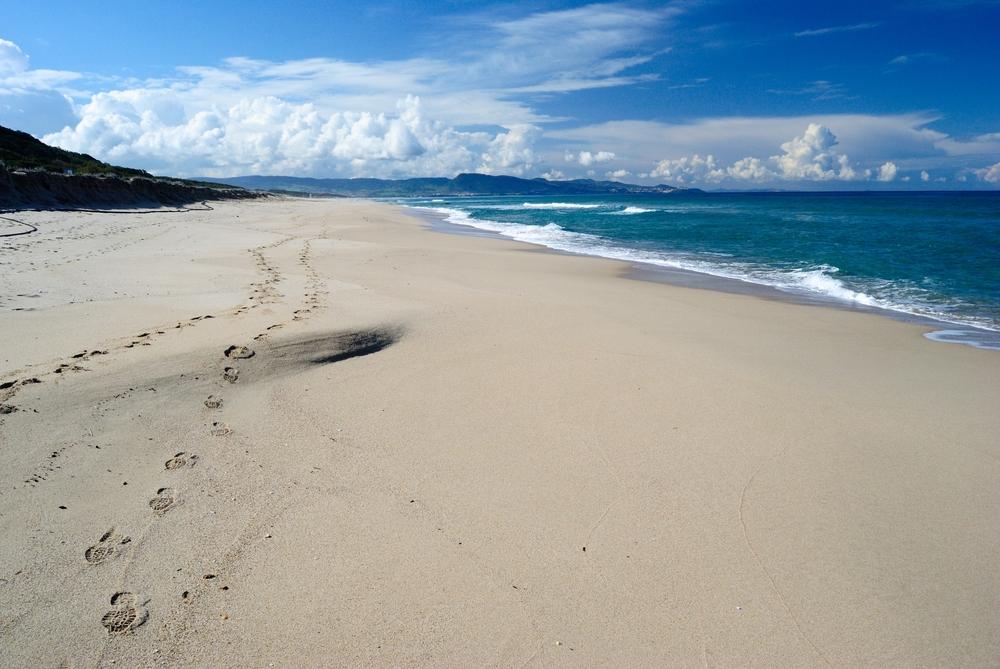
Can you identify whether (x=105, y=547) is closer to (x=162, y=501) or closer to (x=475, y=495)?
(x=162, y=501)

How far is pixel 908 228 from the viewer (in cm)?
2955

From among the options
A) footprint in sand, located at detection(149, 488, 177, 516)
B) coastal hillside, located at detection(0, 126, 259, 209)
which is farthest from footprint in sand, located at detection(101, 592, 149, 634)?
coastal hillside, located at detection(0, 126, 259, 209)

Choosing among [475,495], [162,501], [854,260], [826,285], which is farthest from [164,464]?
[854,260]

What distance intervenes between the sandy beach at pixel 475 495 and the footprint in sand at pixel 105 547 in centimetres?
1

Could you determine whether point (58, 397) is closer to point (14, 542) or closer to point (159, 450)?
point (159, 450)

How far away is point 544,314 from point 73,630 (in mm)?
6359

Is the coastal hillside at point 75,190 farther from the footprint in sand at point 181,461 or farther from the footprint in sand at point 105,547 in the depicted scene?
the footprint in sand at point 105,547

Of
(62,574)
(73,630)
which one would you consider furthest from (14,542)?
(73,630)

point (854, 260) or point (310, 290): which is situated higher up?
point (310, 290)

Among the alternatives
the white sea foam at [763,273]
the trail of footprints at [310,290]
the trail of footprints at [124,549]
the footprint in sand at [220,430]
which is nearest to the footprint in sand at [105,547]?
the trail of footprints at [124,549]

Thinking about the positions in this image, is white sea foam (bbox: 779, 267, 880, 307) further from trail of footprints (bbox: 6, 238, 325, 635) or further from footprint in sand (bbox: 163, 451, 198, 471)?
footprint in sand (bbox: 163, 451, 198, 471)

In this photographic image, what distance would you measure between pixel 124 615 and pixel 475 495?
1822 mm

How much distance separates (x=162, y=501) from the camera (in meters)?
3.11

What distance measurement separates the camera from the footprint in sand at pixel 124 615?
2.26 m
